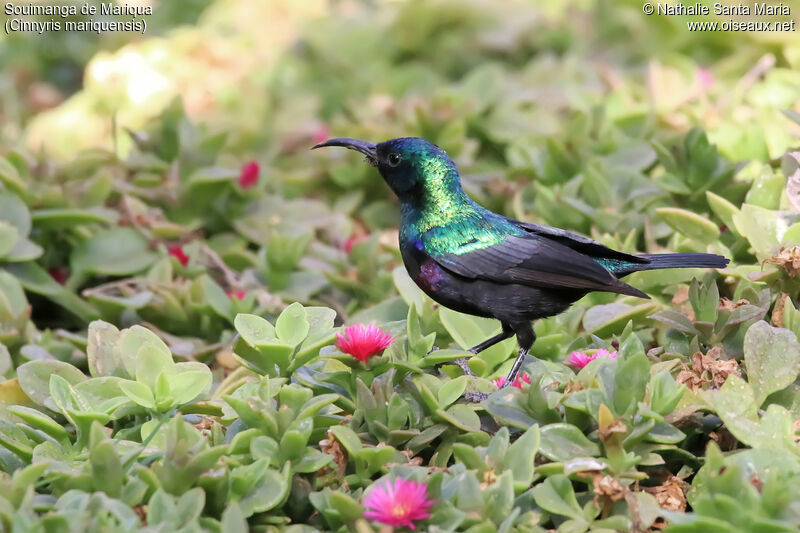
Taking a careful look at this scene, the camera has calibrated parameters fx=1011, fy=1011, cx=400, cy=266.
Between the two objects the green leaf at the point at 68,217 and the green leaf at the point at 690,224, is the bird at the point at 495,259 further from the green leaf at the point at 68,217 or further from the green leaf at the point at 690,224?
the green leaf at the point at 68,217

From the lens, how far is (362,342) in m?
2.78

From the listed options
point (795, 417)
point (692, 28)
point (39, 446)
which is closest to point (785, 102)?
point (692, 28)

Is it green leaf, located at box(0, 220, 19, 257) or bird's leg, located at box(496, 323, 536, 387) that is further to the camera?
green leaf, located at box(0, 220, 19, 257)

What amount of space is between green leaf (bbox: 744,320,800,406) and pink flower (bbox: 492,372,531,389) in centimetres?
62

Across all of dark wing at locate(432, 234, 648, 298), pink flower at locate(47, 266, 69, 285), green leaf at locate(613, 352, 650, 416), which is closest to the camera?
green leaf at locate(613, 352, 650, 416)

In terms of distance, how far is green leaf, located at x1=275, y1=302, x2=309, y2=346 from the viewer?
286 centimetres

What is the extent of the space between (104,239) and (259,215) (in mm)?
764

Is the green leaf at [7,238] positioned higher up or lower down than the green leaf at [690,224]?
lower down

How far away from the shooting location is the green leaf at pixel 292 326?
113 inches

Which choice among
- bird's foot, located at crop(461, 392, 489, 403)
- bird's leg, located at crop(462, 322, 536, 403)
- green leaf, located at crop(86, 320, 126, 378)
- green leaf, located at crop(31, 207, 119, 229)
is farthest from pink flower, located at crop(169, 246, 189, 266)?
bird's foot, located at crop(461, 392, 489, 403)

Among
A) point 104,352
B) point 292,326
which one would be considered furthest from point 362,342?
point 104,352

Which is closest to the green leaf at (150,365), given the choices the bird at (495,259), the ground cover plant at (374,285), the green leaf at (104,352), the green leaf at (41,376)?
the ground cover plant at (374,285)

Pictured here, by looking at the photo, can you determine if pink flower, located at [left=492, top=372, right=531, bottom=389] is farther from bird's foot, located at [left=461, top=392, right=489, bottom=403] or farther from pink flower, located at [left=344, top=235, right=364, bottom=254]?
pink flower, located at [left=344, top=235, right=364, bottom=254]

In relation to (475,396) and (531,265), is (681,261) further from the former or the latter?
(475,396)
